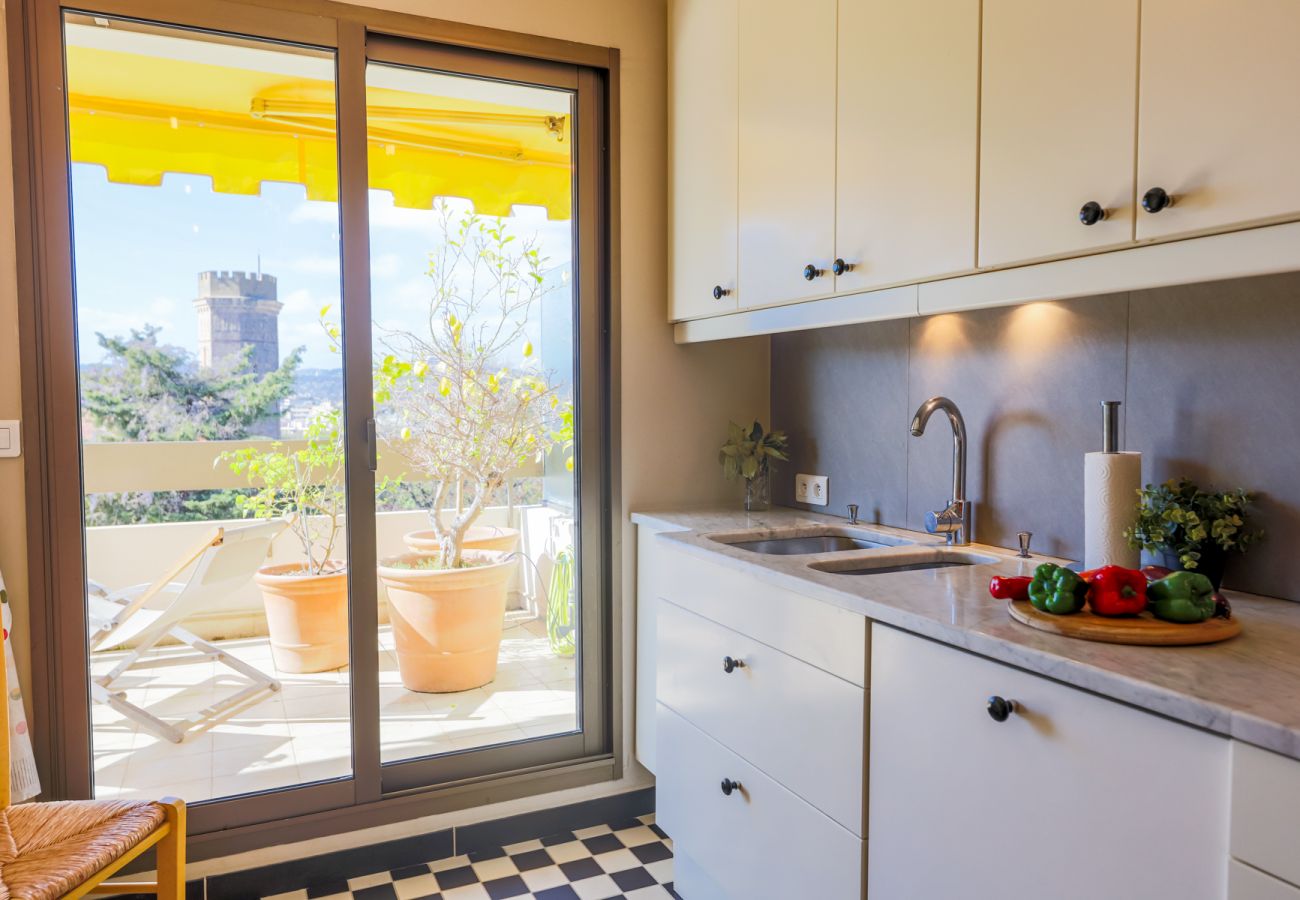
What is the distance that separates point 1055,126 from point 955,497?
875 millimetres

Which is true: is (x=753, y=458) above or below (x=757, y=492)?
above

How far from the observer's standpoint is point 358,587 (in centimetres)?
237

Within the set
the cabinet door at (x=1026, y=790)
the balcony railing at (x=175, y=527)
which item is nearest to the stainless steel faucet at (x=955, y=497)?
the cabinet door at (x=1026, y=790)

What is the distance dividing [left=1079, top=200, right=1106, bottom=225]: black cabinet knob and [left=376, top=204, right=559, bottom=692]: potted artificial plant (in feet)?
5.37

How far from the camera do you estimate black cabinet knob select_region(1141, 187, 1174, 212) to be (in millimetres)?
1190

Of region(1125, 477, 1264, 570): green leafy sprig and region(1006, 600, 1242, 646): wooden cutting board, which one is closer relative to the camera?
region(1006, 600, 1242, 646): wooden cutting board

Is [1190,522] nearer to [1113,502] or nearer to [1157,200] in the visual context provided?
[1113,502]

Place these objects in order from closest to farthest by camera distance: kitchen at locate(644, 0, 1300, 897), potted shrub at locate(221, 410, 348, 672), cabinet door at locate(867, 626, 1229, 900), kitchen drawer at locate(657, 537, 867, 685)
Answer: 1. cabinet door at locate(867, 626, 1229, 900)
2. kitchen at locate(644, 0, 1300, 897)
3. kitchen drawer at locate(657, 537, 867, 685)
4. potted shrub at locate(221, 410, 348, 672)

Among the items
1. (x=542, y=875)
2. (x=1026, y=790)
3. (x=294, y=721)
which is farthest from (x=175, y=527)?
(x=1026, y=790)

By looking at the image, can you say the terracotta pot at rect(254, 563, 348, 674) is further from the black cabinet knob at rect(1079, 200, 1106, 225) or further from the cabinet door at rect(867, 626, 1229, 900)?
the black cabinet knob at rect(1079, 200, 1106, 225)

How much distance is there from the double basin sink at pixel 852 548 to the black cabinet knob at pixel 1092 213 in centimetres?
76

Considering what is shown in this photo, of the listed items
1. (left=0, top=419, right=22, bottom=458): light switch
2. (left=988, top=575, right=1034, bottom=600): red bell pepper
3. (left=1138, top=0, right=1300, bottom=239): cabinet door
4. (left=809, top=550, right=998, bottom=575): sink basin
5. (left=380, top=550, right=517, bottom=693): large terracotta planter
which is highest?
(left=1138, top=0, right=1300, bottom=239): cabinet door

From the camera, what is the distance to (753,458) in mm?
2592

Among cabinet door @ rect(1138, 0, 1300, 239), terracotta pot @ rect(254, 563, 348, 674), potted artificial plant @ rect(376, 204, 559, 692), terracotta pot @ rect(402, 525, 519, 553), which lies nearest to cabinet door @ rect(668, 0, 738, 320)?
potted artificial plant @ rect(376, 204, 559, 692)
